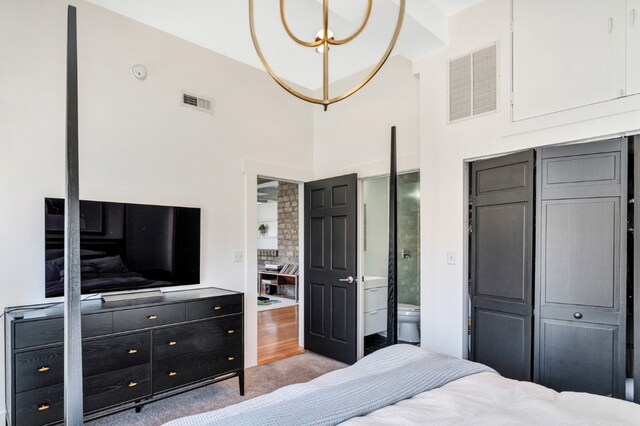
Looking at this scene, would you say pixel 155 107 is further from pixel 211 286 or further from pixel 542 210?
pixel 542 210

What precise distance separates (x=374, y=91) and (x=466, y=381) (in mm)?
3189

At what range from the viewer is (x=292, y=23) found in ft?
11.0

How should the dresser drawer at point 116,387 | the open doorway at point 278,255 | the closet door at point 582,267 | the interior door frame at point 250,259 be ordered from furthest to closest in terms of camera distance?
the open doorway at point 278,255
the interior door frame at point 250,259
the dresser drawer at point 116,387
the closet door at point 582,267

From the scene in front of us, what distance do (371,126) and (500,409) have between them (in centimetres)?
317

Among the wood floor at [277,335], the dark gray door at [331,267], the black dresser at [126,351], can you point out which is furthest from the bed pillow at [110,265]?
the dark gray door at [331,267]

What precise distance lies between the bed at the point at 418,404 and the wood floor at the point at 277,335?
272 centimetres

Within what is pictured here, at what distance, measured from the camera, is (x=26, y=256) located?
2.59 meters

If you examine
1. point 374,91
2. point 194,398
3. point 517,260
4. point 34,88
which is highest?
point 374,91

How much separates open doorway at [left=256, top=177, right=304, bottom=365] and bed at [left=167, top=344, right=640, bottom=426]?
13.6 ft

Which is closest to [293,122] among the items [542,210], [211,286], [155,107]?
[155,107]

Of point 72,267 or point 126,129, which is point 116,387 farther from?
point 126,129

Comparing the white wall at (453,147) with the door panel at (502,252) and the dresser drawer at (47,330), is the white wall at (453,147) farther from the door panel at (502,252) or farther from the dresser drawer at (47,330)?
the dresser drawer at (47,330)

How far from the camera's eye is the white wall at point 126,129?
2.58 m

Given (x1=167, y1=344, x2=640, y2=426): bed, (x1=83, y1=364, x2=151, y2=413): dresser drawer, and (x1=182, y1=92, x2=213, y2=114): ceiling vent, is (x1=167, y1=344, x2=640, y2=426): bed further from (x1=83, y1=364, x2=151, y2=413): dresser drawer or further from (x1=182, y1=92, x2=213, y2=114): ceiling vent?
(x1=182, y1=92, x2=213, y2=114): ceiling vent
